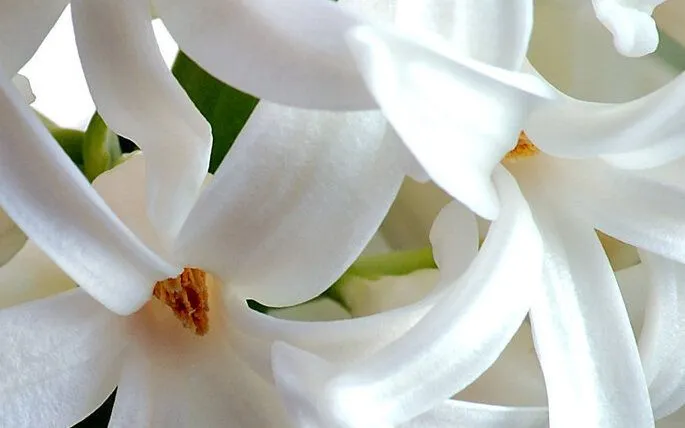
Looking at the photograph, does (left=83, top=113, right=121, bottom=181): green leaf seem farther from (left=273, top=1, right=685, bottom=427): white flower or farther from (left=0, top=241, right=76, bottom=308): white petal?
(left=273, top=1, right=685, bottom=427): white flower

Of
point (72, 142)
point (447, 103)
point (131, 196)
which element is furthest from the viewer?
point (72, 142)

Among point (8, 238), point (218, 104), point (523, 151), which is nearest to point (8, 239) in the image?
point (8, 238)

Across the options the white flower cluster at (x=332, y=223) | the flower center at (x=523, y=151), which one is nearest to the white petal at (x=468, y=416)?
the white flower cluster at (x=332, y=223)

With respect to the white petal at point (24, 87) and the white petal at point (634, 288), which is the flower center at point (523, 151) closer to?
the white petal at point (634, 288)

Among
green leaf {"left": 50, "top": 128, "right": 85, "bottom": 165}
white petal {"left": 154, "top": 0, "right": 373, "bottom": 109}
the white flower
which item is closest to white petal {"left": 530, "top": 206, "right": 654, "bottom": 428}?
the white flower

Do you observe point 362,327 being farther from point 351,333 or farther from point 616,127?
point 616,127

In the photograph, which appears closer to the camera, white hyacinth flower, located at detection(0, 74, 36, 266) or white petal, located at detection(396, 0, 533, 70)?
white petal, located at detection(396, 0, 533, 70)

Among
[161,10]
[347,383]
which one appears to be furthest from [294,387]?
[161,10]
